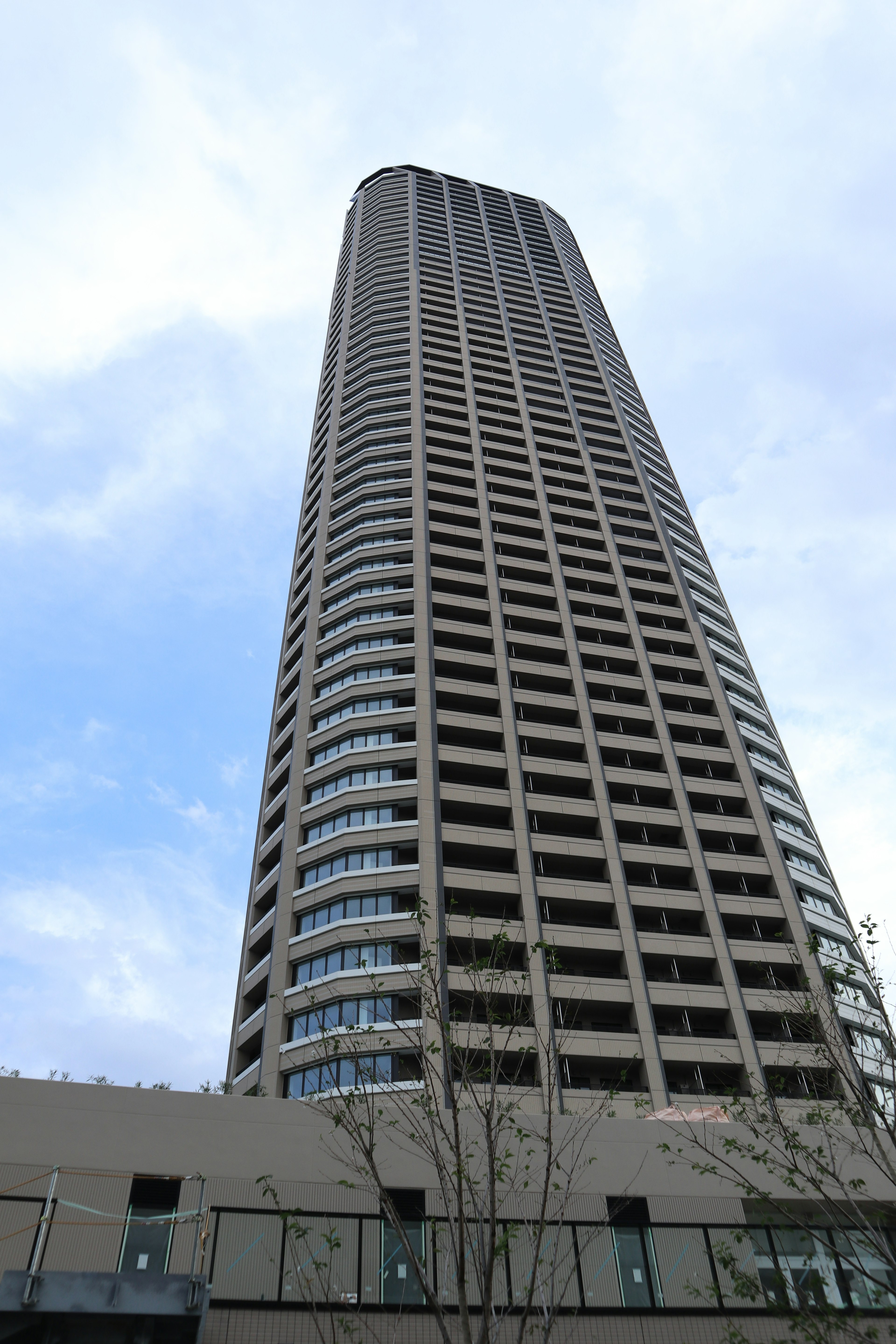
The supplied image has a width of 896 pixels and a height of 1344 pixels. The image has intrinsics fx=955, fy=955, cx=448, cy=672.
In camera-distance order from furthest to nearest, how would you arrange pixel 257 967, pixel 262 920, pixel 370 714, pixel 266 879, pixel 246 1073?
pixel 370 714 → pixel 266 879 → pixel 262 920 → pixel 257 967 → pixel 246 1073

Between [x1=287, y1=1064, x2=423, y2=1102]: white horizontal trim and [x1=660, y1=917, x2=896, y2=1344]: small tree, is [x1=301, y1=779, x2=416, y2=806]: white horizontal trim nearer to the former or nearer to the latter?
[x1=287, y1=1064, x2=423, y2=1102]: white horizontal trim

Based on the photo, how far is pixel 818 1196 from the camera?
26.3m

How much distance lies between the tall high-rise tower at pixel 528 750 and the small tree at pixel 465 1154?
2252 mm

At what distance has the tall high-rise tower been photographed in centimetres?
4825

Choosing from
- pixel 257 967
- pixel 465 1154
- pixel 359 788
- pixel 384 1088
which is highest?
pixel 359 788

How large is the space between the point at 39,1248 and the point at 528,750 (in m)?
41.3

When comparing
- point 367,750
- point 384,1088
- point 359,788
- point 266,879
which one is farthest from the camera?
point 367,750

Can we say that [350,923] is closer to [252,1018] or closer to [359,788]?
[252,1018]

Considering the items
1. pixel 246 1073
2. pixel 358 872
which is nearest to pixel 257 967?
pixel 246 1073

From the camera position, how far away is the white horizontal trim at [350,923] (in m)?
47.5

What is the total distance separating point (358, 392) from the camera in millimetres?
87562

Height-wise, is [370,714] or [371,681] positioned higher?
[371,681]

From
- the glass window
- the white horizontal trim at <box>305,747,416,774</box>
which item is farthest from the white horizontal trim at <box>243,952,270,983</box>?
the glass window

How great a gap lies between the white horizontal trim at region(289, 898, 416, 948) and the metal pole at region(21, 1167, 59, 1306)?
79.0ft
